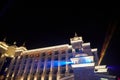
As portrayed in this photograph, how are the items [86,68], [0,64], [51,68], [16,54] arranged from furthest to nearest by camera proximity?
[16,54]
[0,64]
[51,68]
[86,68]

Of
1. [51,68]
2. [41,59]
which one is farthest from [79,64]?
[41,59]

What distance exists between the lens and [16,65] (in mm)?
40812

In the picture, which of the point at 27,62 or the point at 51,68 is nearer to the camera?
the point at 51,68

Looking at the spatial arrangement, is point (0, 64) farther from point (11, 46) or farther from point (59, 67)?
point (59, 67)

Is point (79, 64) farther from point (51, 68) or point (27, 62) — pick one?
point (27, 62)

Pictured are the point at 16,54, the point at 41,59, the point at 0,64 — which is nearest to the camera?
the point at 41,59

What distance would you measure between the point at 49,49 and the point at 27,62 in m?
7.36

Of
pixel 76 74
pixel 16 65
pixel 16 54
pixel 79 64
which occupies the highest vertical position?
pixel 16 54

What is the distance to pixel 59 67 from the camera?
113 feet

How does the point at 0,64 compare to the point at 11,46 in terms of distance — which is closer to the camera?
the point at 0,64

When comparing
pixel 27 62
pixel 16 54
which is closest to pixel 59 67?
pixel 27 62

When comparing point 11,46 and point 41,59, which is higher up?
point 11,46

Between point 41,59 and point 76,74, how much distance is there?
83.7 ft

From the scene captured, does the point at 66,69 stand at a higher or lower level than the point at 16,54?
lower
